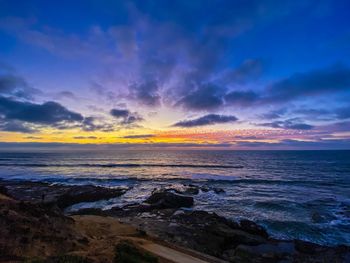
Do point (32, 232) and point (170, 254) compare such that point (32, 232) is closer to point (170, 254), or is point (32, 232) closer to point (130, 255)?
point (130, 255)

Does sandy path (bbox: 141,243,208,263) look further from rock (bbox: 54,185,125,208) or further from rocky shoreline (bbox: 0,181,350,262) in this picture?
rock (bbox: 54,185,125,208)

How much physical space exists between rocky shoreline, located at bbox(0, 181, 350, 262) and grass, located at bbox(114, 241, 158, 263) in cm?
223

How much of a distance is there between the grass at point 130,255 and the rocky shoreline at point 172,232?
7.32 ft

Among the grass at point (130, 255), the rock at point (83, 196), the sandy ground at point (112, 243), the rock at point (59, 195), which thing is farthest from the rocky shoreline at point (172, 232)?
the grass at point (130, 255)

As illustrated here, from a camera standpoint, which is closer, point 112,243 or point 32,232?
point 32,232

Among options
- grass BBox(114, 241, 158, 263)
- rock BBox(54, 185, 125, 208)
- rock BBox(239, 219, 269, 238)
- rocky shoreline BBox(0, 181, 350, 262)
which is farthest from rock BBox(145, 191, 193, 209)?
grass BBox(114, 241, 158, 263)

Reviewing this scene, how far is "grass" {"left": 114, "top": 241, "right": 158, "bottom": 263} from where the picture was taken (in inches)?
408

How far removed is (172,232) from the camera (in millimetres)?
19469

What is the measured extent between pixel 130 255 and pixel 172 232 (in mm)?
8878

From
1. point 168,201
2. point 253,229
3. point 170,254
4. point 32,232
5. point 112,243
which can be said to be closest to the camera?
point 32,232

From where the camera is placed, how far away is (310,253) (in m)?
17.0

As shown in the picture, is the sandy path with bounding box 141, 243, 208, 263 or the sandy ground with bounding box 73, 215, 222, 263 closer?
the sandy ground with bounding box 73, 215, 222, 263

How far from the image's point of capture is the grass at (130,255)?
1037 cm

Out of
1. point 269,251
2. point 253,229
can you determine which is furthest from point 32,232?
point 253,229
